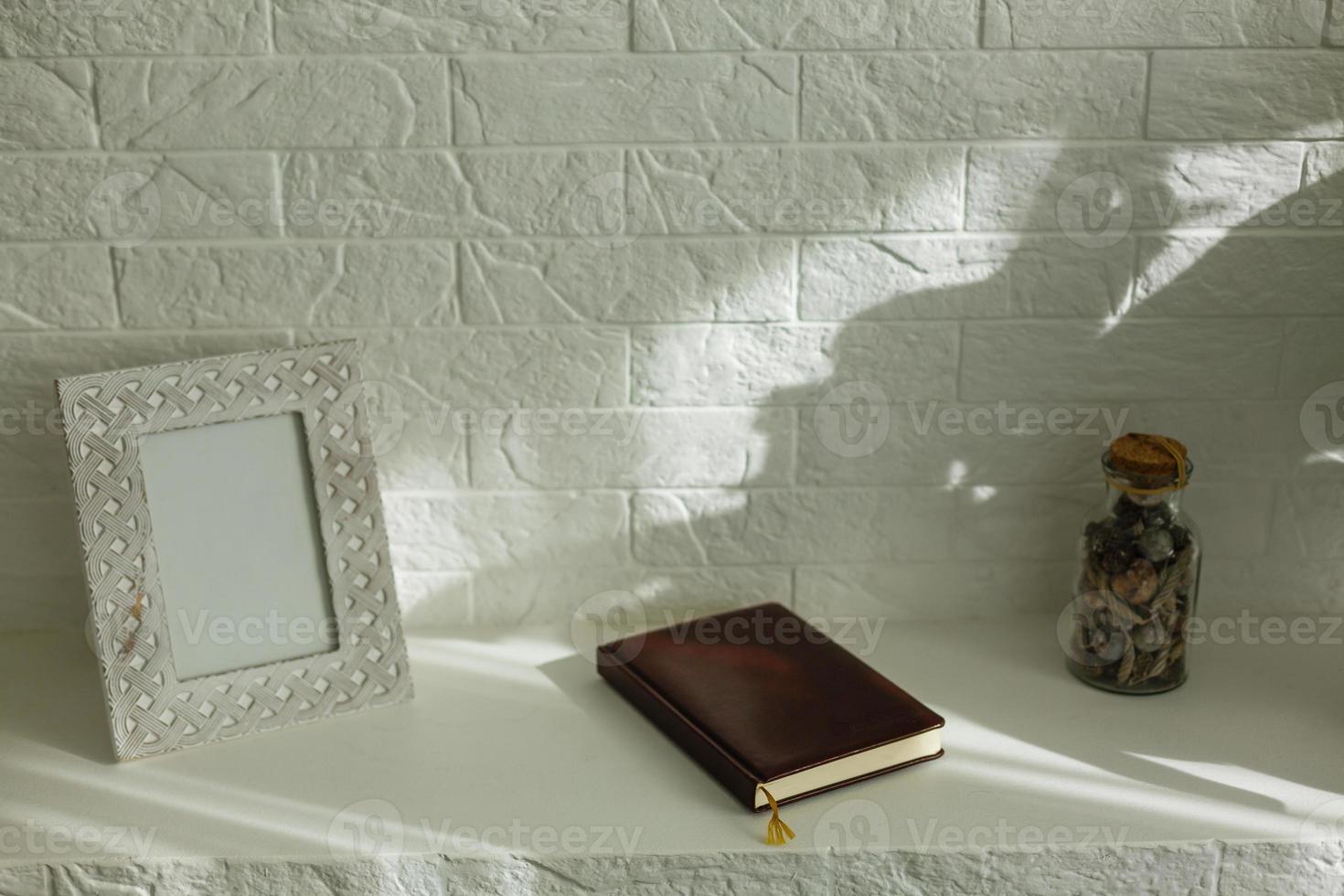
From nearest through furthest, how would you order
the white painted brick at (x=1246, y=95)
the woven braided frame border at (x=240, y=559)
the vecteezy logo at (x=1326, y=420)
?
the woven braided frame border at (x=240, y=559) < the white painted brick at (x=1246, y=95) < the vecteezy logo at (x=1326, y=420)

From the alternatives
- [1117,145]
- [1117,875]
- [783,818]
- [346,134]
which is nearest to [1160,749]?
[1117,875]

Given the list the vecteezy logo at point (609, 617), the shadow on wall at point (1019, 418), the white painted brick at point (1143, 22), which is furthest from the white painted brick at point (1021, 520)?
the white painted brick at point (1143, 22)

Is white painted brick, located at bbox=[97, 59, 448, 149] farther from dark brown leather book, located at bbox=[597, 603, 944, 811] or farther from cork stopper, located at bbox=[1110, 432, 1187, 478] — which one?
cork stopper, located at bbox=[1110, 432, 1187, 478]

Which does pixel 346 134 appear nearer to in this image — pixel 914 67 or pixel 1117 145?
pixel 914 67

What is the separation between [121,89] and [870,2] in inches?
27.2

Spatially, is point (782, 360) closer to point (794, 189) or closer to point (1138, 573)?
point (794, 189)

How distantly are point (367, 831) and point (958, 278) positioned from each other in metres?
0.75

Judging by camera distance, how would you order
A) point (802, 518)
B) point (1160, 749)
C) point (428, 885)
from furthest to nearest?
1. point (802, 518)
2. point (1160, 749)
3. point (428, 885)

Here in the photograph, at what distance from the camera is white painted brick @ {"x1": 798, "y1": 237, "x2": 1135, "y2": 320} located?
4.23 ft

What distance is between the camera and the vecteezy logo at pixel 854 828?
3.30ft

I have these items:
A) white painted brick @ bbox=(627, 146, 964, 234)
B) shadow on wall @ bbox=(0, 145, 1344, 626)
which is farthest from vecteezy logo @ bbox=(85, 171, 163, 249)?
white painted brick @ bbox=(627, 146, 964, 234)

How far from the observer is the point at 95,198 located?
1.23m

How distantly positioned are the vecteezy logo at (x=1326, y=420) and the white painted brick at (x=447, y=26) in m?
0.79

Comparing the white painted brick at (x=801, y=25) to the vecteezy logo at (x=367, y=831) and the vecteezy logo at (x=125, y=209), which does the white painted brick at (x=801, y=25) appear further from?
the vecteezy logo at (x=367, y=831)
